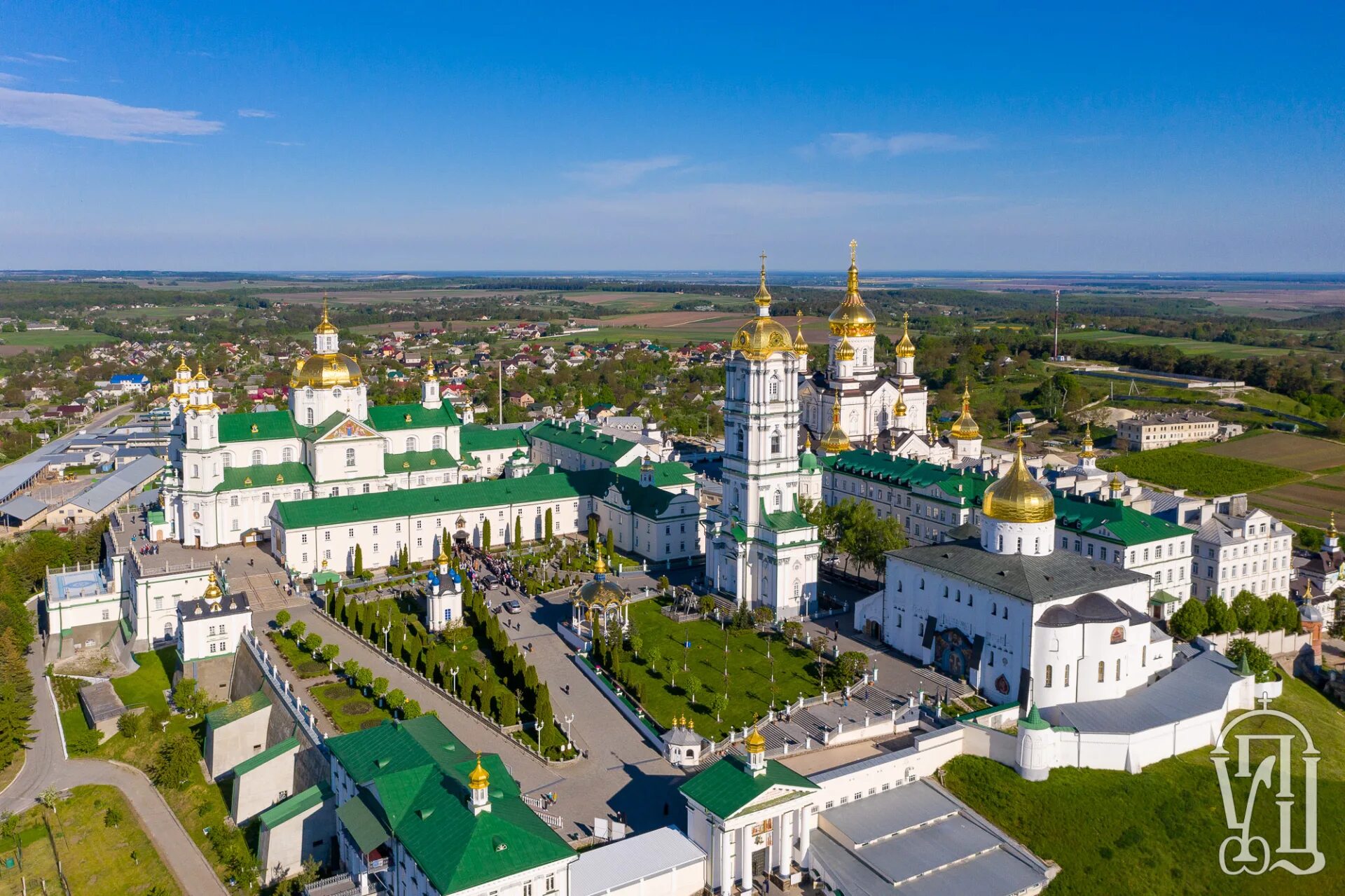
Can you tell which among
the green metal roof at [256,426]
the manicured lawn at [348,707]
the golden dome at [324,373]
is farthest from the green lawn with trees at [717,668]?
the green metal roof at [256,426]

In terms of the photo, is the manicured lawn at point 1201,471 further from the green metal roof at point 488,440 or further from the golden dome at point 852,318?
the green metal roof at point 488,440

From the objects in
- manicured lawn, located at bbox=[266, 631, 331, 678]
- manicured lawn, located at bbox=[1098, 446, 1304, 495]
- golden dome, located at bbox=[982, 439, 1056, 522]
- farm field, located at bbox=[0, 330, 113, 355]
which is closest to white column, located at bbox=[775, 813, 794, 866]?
golden dome, located at bbox=[982, 439, 1056, 522]

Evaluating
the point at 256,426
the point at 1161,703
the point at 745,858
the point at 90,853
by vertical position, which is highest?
the point at 256,426

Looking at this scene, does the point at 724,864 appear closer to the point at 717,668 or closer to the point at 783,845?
the point at 783,845

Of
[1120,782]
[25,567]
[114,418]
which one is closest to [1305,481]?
[1120,782]

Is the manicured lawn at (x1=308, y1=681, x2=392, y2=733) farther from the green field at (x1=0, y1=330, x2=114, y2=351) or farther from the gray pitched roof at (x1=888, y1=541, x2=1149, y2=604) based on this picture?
the green field at (x1=0, y1=330, x2=114, y2=351)

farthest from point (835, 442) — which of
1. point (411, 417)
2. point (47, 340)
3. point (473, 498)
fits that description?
point (47, 340)

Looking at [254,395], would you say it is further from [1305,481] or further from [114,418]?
[1305,481]
